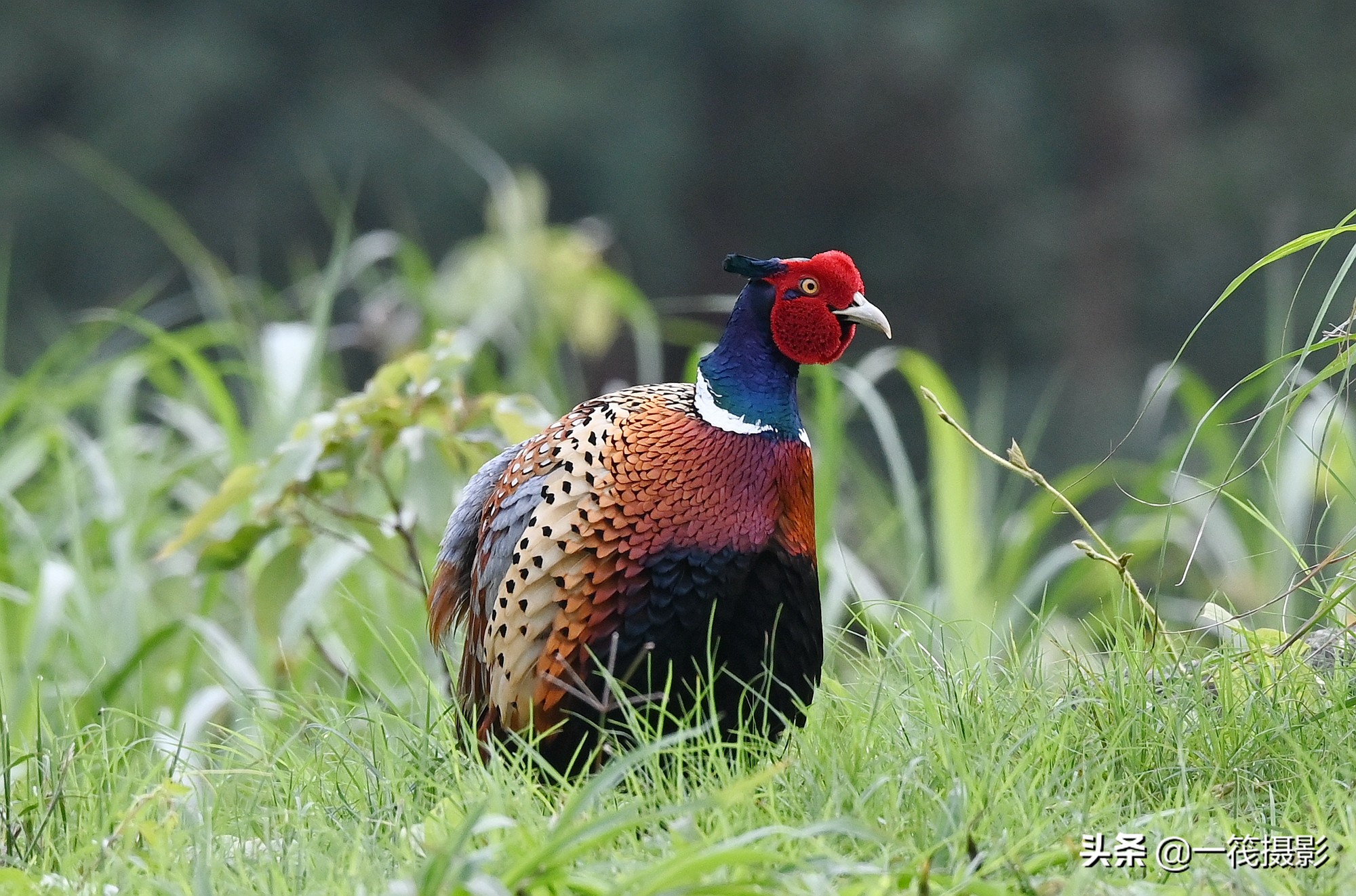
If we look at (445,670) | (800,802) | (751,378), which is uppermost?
(751,378)

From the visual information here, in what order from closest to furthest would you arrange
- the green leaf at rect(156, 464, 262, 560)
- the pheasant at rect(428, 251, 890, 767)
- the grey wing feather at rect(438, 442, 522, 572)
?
the pheasant at rect(428, 251, 890, 767) → the grey wing feather at rect(438, 442, 522, 572) → the green leaf at rect(156, 464, 262, 560)

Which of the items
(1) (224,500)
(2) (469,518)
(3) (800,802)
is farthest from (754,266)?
(1) (224,500)

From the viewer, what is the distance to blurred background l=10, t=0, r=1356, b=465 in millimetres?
11367

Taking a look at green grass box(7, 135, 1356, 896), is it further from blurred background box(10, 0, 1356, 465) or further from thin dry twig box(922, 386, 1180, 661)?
blurred background box(10, 0, 1356, 465)

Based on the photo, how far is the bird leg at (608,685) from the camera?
69.8 inches

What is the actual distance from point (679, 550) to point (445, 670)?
81 cm

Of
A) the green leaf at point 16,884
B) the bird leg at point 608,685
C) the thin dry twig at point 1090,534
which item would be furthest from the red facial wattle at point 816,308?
the green leaf at point 16,884

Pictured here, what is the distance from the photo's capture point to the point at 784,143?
12531 mm

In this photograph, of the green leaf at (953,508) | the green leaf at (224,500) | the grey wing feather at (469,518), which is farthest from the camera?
the green leaf at (953,508)

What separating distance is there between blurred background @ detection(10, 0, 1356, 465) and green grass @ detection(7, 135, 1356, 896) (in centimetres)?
719

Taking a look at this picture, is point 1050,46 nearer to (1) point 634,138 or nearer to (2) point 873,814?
(1) point 634,138

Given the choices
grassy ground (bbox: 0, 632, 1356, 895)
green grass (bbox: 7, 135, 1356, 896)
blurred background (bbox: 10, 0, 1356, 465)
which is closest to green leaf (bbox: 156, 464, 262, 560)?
green grass (bbox: 7, 135, 1356, 896)

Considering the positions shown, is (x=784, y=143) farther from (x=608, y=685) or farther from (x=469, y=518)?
(x=608, y=685)

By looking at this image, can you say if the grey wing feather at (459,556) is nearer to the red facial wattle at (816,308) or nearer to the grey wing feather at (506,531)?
the grey wing feather at (506,531)
